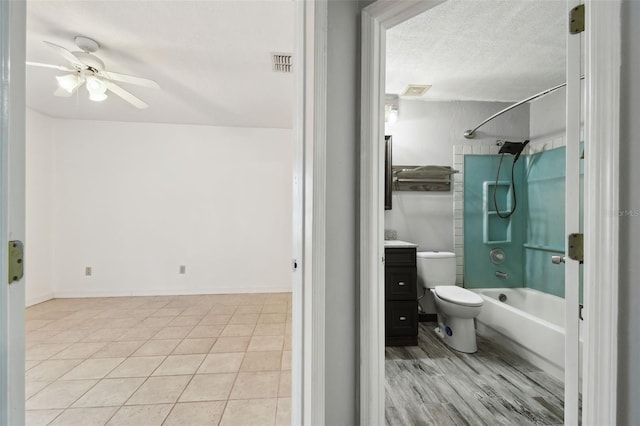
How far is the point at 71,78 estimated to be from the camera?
2.05 meters

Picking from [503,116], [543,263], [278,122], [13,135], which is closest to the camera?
[13,135]

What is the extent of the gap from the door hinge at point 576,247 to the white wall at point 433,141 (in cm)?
191

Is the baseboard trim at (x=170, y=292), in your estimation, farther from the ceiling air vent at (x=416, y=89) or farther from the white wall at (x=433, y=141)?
the ceiling air vent at (x=416, y=89)

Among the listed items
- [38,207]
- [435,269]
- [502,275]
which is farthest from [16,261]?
[38,207]

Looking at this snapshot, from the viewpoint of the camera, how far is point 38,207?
11.6 ft

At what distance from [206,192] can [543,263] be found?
4292mm

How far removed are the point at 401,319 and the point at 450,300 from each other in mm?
440

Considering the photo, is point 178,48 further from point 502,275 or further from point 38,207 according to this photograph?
point 502,275

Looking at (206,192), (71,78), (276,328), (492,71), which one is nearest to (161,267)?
(206,192)

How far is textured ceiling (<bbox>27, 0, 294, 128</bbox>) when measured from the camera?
1.70 metres

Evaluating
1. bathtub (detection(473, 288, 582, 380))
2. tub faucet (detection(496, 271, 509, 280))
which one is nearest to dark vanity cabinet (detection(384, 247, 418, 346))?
bathtub (detection(473, 288, 582, 380))

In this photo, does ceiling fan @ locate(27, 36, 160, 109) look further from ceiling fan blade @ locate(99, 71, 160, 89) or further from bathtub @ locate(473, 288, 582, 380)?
bathtub @ locate(473, 288, 582, 380)

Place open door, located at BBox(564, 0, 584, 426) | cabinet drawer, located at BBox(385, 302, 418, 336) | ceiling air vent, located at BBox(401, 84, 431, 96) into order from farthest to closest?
ceiling air vent, located at BBox(401, 84, 431, 96) → cabinet drawer, located at BBox(385, 302, 418, 336) → open door, located at BBox(564, 0, 584, 426)

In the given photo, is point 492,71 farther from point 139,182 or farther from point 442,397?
point 139,182
